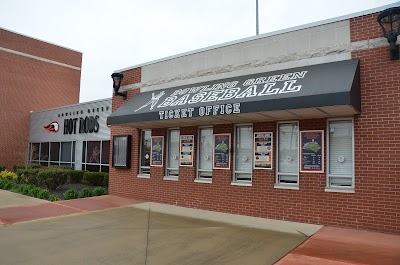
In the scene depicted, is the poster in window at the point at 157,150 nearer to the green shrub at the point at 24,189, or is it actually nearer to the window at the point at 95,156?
the green shrub at the point at 24,189

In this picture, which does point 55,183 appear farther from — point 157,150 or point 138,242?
point 138,242

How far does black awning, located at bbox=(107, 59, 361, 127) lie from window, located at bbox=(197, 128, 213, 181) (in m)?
0.97

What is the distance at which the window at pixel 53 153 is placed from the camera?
21.0m

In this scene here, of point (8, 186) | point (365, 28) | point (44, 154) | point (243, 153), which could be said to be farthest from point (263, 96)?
point (44, 154)

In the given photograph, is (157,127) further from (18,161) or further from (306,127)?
(18,161)

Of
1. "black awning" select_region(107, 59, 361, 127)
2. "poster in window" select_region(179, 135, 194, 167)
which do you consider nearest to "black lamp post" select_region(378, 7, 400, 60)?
"black awning" select_region(107, 59, 361, 127)

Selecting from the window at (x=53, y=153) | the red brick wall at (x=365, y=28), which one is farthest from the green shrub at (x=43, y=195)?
the red brick wall at (x=365, y=28)

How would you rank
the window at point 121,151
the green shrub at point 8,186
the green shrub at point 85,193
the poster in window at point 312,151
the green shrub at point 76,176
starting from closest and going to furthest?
the poster in window at point 312,151, the window at point 121,151, the green shrub at point 85,193, the green shrub at point 8,186, the green shrub at point 76,176

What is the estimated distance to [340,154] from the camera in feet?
25.8

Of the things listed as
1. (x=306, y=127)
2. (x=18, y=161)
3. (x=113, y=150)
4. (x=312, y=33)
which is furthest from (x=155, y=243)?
(x=18, y=161)

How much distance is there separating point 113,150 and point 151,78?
3325mm

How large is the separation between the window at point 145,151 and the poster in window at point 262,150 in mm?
4485

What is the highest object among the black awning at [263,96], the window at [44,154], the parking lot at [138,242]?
→ the black awning at [263,96]

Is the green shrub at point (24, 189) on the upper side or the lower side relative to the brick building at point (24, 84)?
lower
